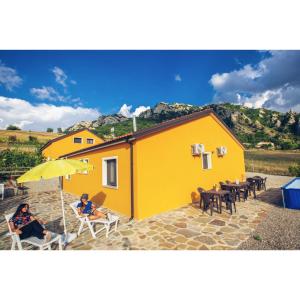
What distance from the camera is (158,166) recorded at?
24.0 feet

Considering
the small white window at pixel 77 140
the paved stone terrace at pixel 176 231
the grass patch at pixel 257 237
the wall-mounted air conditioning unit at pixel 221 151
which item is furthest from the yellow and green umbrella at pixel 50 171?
the small white window at pixel 77 140

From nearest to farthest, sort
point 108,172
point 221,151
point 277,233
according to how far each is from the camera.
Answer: point 277,233
point 108,172
point 221,151

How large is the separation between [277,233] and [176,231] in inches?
109

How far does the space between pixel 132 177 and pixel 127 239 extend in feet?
7.53

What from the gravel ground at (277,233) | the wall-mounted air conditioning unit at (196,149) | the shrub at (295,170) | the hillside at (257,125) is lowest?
the gravel ground at (277,233)

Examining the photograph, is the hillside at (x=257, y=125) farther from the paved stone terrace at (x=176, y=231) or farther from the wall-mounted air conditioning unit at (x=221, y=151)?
the paved stone terrace at (x=176, y=231)

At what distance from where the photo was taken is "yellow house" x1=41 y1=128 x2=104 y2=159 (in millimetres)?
25797

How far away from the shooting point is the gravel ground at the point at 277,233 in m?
4.51

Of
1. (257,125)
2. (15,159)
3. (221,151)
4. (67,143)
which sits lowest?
(221,151)

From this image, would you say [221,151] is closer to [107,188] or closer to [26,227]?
[107,188]

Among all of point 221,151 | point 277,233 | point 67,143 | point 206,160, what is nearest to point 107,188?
point 206,160

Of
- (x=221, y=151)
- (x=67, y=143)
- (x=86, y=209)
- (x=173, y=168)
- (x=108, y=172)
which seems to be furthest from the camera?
(x=67, y=143)
